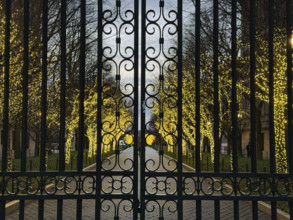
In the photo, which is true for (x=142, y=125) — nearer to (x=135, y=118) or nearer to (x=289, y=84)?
(x=135, y=118)

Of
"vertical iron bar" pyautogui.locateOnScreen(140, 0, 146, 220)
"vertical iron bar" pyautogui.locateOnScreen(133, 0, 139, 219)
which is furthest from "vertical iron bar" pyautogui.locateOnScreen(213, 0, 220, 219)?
"vertical iron bar" pyautogui.locateOnScreen(133, 0, 139, 219)

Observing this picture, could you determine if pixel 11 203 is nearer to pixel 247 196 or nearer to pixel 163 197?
pixel 163 197

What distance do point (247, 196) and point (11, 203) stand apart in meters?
7.54

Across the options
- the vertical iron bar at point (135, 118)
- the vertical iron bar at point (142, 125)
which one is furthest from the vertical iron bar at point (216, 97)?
the vertical iron bar at point (135, 118)

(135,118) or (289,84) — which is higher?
(289,84)

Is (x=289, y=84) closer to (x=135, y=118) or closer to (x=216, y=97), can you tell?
(x=216, y=97)

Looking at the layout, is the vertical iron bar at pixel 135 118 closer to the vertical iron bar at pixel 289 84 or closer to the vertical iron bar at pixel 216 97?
the vertical iron bar at pixel 216 97

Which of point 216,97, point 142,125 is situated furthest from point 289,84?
point 142,125

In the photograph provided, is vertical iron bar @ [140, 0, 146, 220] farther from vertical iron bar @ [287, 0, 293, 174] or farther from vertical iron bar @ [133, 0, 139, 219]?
vertical iron bar @ [287, 0, 293, 174]

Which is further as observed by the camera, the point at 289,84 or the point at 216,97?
the point at 289,84

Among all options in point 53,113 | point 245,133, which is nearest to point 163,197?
point 53,113

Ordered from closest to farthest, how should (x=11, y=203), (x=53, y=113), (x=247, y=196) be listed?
(x=247, y=196) < (x=11, y=203) < (x=53, y=113)

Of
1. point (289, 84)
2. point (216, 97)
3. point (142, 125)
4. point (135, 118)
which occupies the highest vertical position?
point (289, 84)

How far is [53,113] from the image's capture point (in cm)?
2258
